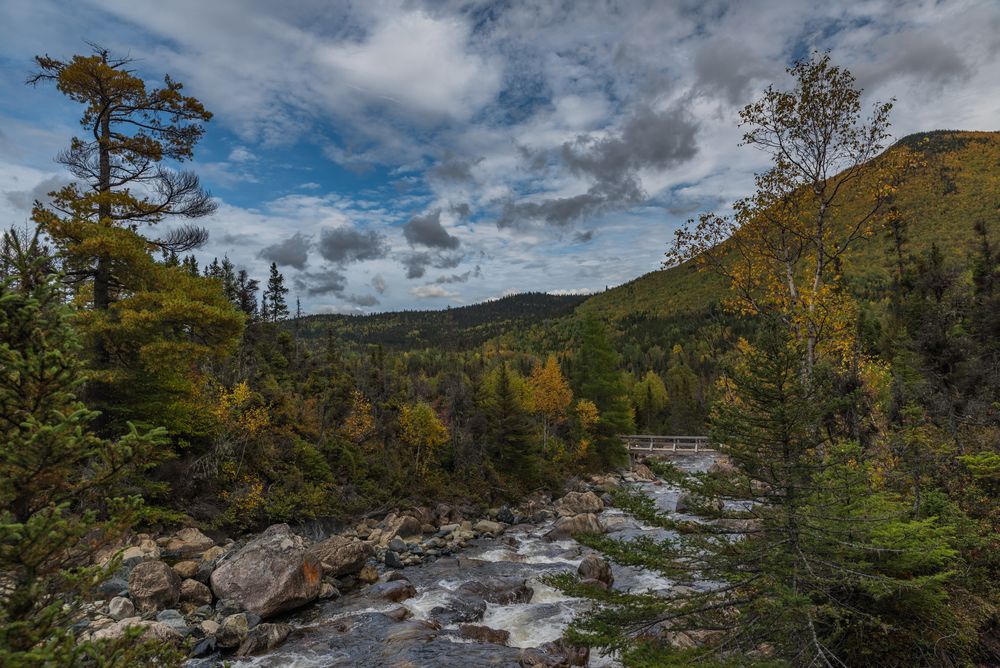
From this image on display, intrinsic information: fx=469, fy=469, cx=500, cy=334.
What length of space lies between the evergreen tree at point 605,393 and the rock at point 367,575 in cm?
3144

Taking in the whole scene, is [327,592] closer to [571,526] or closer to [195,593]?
[195,593]

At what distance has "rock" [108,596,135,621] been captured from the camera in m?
13.0

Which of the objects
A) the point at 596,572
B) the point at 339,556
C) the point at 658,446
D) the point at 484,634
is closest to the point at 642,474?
the point at 658,446

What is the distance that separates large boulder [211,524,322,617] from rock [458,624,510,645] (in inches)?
221

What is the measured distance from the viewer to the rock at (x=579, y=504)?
111 ft

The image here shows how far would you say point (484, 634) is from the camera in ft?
47.2

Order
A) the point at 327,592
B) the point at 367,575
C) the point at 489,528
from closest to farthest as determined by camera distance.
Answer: the point at 327,592 → the point at 367,575 → the point at 489,528

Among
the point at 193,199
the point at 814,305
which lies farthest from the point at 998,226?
the point at 193,199

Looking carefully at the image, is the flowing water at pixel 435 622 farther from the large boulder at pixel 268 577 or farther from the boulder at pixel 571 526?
the boulder at pixel 571 526

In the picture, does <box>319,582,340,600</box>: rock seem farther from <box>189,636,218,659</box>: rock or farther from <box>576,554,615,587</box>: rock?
<box>576,554,615,587</box>: rock

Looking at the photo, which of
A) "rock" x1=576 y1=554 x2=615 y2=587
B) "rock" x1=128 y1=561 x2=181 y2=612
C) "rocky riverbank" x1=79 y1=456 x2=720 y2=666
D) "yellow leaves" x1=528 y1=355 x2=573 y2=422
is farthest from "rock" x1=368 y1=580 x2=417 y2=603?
"yellow leaves" x1=528 y1=355 x2=573 y2=422

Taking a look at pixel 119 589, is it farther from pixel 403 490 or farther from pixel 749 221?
pixel 749 221

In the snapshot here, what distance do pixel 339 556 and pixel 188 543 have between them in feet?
19.7

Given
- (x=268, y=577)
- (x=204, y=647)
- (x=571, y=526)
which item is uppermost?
(x=268, y=577)
